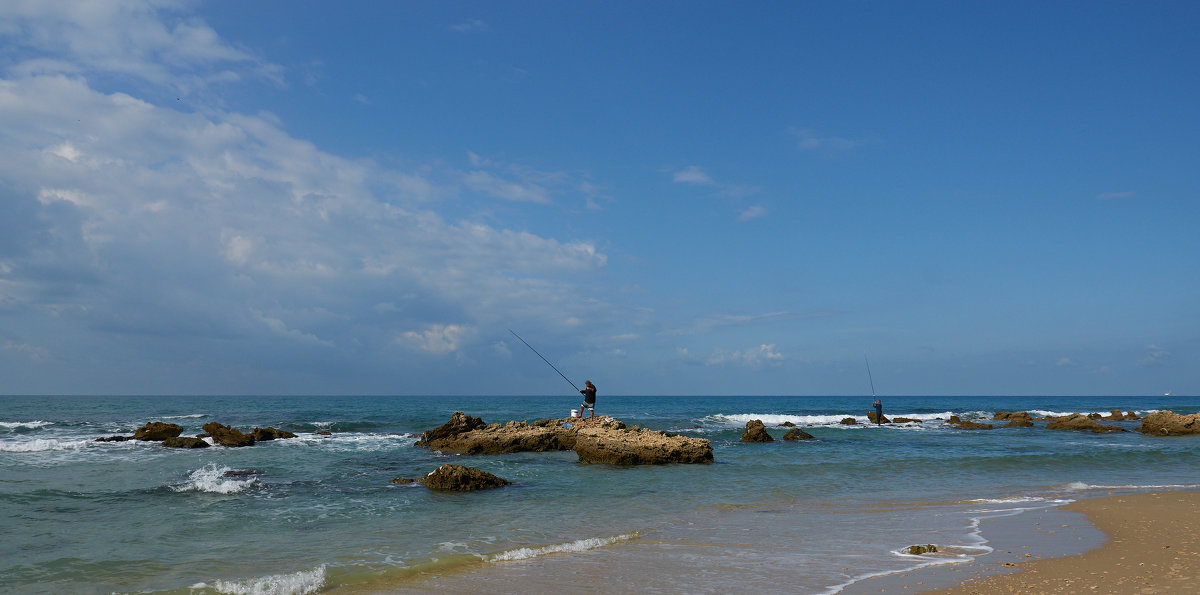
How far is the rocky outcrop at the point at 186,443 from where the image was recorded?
78.1 feet

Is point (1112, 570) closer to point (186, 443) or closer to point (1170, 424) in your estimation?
point (186, 443)

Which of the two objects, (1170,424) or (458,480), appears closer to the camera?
(458,480)

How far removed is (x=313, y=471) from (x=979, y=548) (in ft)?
52.6

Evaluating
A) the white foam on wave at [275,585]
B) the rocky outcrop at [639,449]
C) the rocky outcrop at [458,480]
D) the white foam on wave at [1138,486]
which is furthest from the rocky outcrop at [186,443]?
the white foam on wave at [1138,486]

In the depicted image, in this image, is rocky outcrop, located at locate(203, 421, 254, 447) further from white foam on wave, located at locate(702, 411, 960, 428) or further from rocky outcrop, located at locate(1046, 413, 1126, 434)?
rocky outcrop, located at locate(1046, 413, 1126, 434)

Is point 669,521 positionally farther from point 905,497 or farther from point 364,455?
point 364,455

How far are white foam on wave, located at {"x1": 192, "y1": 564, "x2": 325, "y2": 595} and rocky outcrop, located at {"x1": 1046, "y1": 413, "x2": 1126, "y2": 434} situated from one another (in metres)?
41.9

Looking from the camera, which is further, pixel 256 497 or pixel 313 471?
pixel 313 471

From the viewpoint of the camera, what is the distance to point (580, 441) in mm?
20391

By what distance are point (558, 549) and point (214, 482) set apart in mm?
10389

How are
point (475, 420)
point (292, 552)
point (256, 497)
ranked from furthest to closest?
point (475, 420)
point (256, 497)
point (292, 552)

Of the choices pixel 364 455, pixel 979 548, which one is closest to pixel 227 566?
pixel 979 548

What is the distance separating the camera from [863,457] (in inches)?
878

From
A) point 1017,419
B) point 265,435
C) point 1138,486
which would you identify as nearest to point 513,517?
point 1138,486
